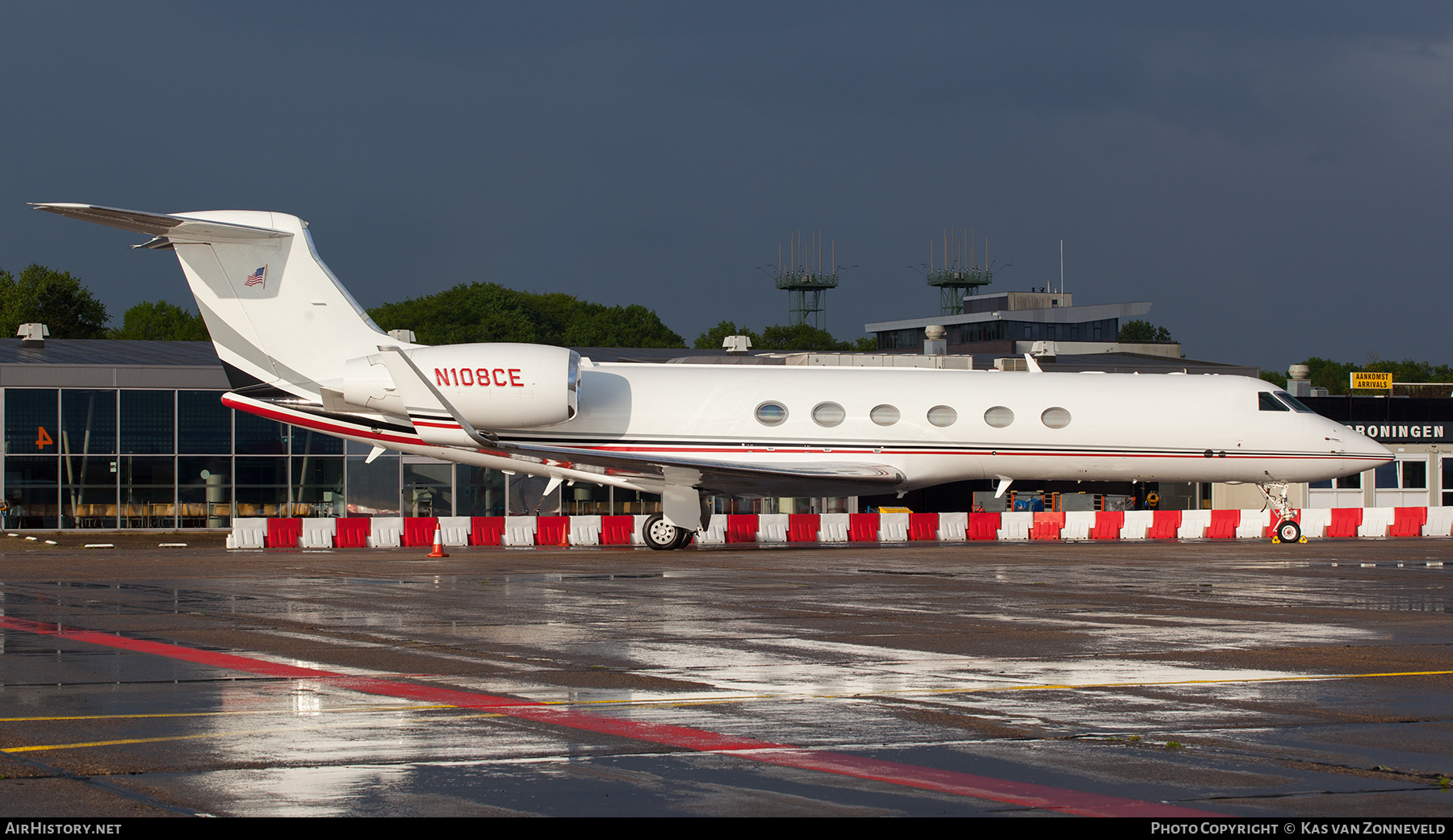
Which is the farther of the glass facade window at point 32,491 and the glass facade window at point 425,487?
the glass facade window at point 425,487

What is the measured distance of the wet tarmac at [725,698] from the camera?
19.6 ft

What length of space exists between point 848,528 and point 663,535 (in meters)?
5.80

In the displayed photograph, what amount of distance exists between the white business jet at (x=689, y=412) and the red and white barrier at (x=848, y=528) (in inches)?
121

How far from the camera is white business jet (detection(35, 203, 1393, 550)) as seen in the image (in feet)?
81.2

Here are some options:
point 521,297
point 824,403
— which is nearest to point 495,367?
point 824,403

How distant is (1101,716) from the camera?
8.01 meters

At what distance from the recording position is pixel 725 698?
862 centimetres

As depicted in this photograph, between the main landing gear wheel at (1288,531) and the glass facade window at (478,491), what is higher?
the glass facade window at (478,491)

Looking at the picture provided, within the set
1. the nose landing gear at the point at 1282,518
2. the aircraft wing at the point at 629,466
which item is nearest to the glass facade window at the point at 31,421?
the aircraft wing at the point at 629,466

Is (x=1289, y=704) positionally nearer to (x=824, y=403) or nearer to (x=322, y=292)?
(x=824, y=403)

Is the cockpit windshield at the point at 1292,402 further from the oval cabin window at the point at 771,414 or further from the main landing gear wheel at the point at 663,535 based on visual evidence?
the main landing gear wheel at the point at 663,535

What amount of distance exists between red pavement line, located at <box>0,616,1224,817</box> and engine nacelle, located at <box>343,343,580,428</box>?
14.0 metres

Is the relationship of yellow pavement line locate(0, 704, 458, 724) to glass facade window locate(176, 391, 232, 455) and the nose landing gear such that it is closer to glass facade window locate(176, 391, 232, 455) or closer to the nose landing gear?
the nose landing gear
